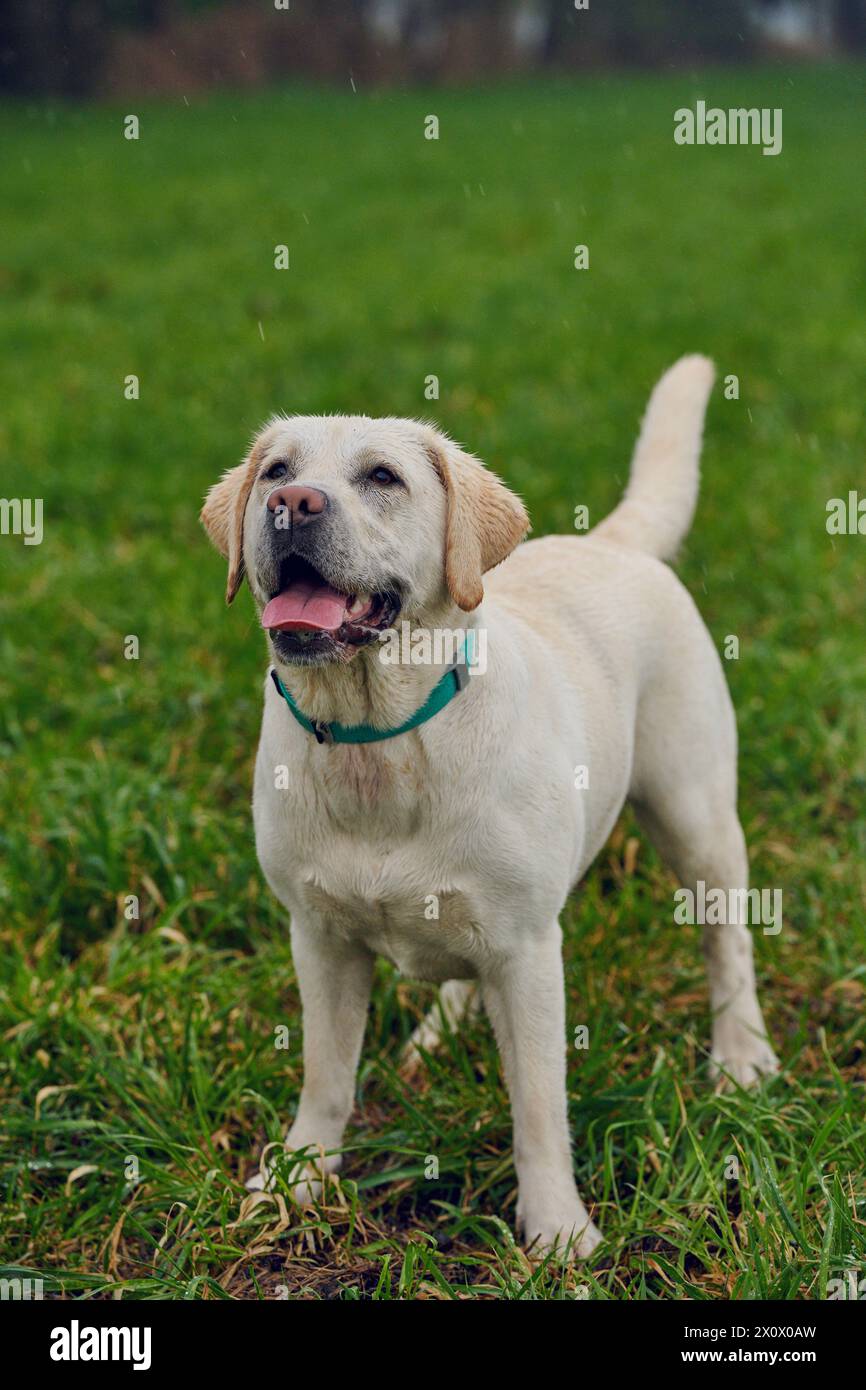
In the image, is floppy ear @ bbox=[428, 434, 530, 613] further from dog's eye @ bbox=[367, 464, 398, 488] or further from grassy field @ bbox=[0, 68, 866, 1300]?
grassy field @ bbox=[0, 68, 866, 1300]

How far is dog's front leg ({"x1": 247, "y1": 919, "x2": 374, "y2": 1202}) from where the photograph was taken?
9.98ft

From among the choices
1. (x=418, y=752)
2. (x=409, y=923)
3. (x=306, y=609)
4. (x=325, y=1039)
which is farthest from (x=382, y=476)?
(x=325, y=1039)

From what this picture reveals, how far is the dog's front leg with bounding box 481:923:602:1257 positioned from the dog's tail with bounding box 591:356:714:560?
1.26 meters

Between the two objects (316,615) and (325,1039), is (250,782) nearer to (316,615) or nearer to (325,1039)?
(325,1039)

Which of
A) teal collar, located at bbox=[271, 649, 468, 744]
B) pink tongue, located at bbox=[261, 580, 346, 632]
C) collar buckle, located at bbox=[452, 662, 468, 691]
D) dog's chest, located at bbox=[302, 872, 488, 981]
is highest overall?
pink tongue, located at bbox=[261, 580, 346, 632]

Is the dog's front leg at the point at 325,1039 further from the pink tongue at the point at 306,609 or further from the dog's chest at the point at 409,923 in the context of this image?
the pink tongue at the point at 306,609

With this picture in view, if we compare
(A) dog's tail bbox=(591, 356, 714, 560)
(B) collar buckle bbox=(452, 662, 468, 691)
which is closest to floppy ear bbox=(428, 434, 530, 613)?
(B) collar buckle bbox=(452, 662, 468, 691)

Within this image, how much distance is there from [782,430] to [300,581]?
5124 millimetres

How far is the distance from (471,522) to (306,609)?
38 cm

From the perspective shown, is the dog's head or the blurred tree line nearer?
the dog's head

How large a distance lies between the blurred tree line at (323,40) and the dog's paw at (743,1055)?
21.2 m

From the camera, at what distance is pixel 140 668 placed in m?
5.05
